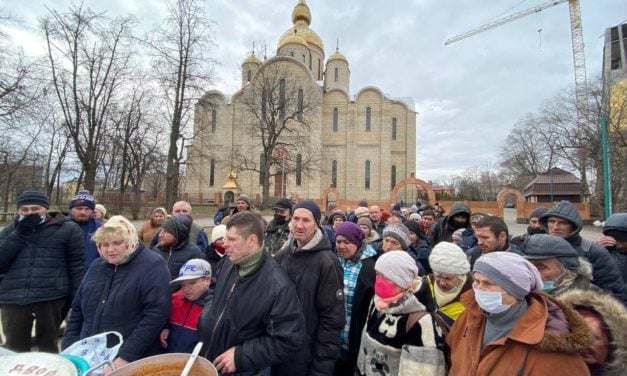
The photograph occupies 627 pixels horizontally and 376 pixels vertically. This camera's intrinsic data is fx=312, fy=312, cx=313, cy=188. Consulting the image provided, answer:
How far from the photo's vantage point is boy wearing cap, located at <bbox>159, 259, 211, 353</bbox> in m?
2.47

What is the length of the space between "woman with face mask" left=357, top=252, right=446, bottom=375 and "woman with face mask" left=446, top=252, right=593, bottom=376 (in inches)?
5.7

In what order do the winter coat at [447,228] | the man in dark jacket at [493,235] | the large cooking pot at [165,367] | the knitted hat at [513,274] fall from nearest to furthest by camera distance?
the large cooking pot at [165,367]
the knitted hat at [513,274]
the man in dark jacket at [493,235]
the winter coat at [447,228]

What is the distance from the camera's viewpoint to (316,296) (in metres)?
2.47

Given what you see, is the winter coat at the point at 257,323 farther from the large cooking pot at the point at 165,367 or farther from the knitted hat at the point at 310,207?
the knitted hat at the point at 310,207

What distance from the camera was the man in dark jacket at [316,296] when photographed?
234cm

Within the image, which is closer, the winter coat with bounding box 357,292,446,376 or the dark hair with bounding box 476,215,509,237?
the winter coat with bounding box 357,292,446,376

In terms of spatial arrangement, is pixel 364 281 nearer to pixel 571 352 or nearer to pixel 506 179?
pixel 571 352

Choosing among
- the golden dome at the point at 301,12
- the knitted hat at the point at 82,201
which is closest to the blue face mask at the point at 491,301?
the knitted hat at the point at 82,201

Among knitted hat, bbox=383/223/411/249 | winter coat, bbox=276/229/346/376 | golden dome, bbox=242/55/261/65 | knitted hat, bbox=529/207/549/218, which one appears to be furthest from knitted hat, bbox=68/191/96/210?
golden dome, bbox=242/55/261/65

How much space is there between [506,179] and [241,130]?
4796 centimetres

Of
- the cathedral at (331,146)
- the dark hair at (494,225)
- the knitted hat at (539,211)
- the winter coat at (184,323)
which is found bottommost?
the winter coat at (184,323)

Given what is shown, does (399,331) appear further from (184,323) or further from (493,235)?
(493,235)

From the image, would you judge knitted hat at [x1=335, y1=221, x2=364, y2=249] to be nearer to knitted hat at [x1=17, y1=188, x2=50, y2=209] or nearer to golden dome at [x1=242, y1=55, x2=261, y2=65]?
knitted hat at [x1=17, y1=188, x2=50, y2=209]

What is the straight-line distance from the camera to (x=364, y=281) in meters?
2.83
